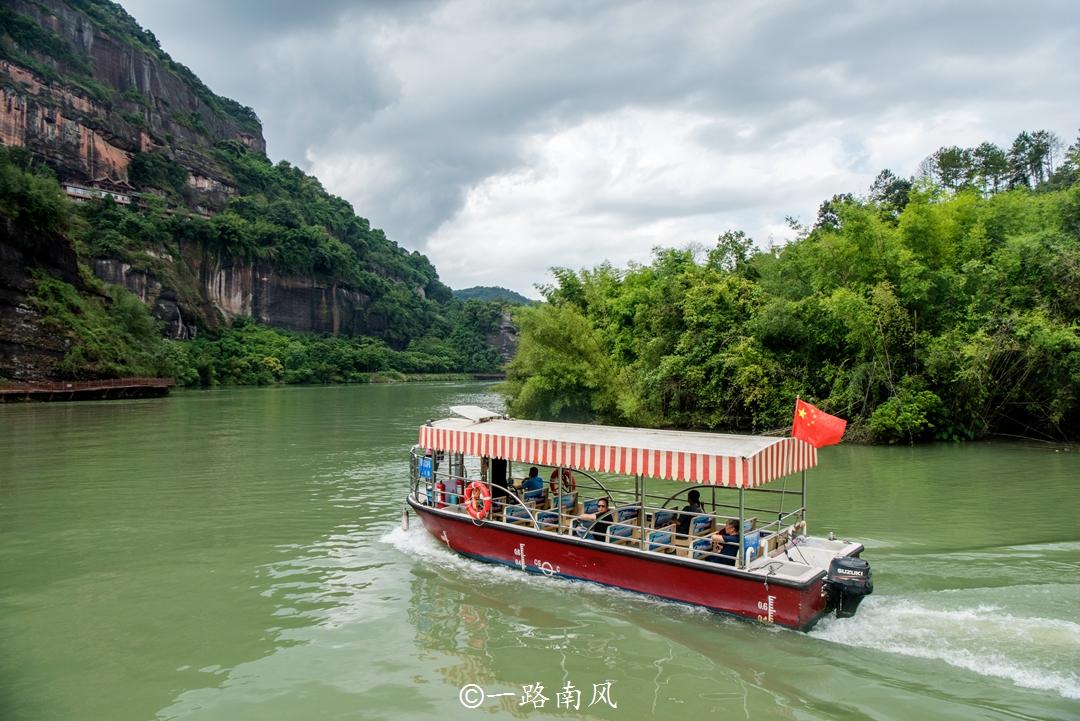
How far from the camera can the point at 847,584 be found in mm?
8430

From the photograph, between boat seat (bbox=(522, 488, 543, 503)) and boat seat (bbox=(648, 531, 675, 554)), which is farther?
boat seat (bbox=(522, 488, 543, 503))

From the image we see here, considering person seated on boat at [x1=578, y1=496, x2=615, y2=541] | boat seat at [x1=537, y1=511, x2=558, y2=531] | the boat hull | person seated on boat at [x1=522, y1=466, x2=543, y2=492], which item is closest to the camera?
the boat hull

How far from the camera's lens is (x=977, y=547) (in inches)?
471

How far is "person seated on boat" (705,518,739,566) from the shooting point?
931 cm

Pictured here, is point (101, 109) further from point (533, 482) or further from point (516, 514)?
point (516, 514)

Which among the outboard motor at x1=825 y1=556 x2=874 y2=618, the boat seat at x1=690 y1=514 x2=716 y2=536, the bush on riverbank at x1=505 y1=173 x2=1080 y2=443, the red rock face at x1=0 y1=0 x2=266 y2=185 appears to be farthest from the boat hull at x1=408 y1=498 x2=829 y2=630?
the red rock face at x1=0 y1=0 x2=266 y2=185

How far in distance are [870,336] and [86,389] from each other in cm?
5212

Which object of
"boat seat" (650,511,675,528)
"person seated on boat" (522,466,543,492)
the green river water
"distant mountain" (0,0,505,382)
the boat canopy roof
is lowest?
the green river water

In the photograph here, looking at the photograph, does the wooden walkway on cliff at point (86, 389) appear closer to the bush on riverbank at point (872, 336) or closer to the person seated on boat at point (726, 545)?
the bush on riverbank at point (872, 336)

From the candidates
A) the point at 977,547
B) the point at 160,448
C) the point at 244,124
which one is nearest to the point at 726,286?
the point at 977,547

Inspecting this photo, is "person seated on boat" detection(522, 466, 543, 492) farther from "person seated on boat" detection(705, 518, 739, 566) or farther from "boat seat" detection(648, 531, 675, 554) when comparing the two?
"person seated on boat" detection(705, 518, 739, 566)

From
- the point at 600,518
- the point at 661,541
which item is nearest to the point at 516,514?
the point at 600,518

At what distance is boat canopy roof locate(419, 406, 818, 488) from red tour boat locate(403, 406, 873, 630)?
0.02m

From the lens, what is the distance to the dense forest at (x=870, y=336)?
24641 mm
